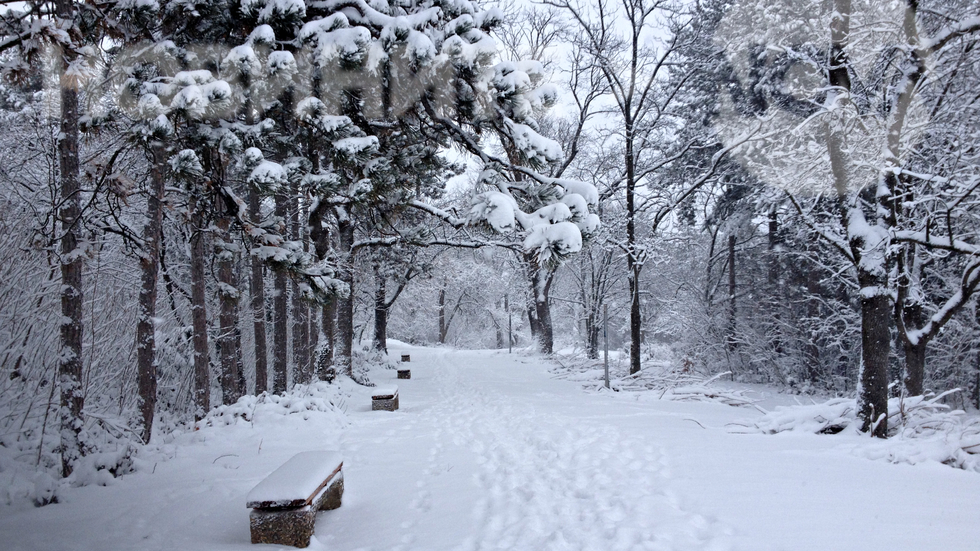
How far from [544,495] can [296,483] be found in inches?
83.7

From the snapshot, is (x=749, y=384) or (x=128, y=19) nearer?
(x=128, y=19)

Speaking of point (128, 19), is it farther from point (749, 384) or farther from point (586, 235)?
point (749, 384)

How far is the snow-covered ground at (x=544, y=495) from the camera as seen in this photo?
3428mm

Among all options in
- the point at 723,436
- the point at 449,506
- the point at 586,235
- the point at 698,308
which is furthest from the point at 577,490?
the point at 698,308

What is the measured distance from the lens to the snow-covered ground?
343 centimetres

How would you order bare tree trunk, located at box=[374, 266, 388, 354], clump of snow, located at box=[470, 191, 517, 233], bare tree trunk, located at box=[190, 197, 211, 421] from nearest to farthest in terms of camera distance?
1. clump of snow, located at box=[470, 191, 517, 233]
2. bare tree trunk, located at box=[190, 197, 211, 421]
3. bare tree trunk, located at box=[374, 266, 388, 354]

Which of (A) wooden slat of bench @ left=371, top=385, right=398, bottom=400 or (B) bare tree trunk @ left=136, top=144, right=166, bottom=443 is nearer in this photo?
(B) bare tree trunk @ left=136, top=144, right=166, bottom=443

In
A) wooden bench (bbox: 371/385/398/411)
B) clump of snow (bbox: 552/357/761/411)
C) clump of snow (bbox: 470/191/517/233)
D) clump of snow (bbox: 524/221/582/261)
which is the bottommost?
clump of snow (bbox: 552/357/761/411)

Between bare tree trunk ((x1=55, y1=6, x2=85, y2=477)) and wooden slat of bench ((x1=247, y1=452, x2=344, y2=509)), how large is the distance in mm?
2105

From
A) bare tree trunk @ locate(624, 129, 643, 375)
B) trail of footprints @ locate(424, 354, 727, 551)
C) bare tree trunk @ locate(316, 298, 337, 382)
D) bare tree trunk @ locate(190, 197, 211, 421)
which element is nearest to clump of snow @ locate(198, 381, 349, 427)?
bare tree trunk @ locate(190, 197, 211, 421)

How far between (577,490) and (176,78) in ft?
15.6

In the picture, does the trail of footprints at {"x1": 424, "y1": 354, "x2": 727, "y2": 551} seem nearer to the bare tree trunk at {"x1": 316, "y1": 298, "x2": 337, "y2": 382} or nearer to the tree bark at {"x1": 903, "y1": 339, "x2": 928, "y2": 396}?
the bare tree trunk at {"x1": 316, "y1": 298, "x2": 337, "y2": 382}

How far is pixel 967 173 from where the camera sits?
7914mm

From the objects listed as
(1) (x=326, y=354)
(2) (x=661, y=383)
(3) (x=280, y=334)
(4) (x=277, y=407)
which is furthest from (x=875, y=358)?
(3) (x=280, y=334)
